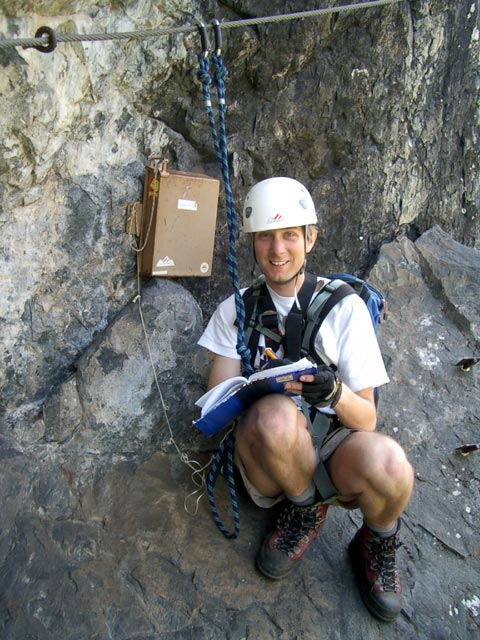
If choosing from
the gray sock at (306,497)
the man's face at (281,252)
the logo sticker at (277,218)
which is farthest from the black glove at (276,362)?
the logo sticker at (277,218)

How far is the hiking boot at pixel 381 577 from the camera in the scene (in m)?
2.95

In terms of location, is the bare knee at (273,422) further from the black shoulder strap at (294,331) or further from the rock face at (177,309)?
the rock face at (177,309)

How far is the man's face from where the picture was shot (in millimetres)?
3092

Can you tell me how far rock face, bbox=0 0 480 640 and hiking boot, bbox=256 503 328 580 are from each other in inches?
4.3

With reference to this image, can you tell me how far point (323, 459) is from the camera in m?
2.96

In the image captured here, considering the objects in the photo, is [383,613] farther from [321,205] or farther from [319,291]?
[321,205]

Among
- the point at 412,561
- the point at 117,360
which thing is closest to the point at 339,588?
the point at 412,561

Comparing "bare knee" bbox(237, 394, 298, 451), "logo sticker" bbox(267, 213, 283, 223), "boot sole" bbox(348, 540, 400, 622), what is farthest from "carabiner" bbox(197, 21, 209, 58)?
"boot sole" bbox(348, 540, 400, 622)

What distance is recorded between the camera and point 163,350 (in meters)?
3.73

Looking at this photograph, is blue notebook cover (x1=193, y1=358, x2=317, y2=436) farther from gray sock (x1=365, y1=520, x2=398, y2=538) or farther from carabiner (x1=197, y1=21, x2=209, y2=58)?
carabiner (x1=197, y1=21, x2=209, y2=58)

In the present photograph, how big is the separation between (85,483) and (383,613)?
5.78 feet

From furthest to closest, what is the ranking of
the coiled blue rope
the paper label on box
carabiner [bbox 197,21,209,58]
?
the paper label on box
the coiled blue rope
carabiner [bbox 197,21,209,58]

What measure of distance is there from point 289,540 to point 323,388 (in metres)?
1.01

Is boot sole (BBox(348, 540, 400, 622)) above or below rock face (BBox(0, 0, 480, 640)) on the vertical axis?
below
